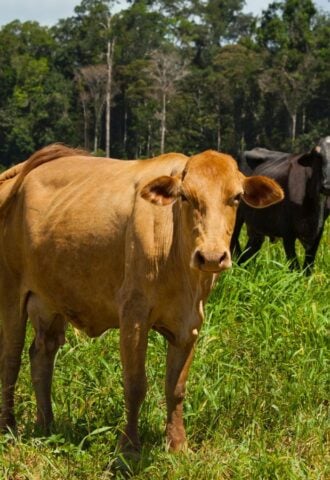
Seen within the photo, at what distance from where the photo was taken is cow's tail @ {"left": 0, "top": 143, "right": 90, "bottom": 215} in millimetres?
5105

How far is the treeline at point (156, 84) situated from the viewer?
180 ft

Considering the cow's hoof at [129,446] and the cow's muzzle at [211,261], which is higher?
the cow's muzzle at [211,261]

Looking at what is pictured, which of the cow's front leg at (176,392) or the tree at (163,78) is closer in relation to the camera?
the cow's front leg at (176,392)

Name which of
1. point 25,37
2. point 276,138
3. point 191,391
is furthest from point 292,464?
point 25,37

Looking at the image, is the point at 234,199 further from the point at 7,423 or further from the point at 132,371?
the point at 7,423

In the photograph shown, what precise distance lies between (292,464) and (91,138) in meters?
62.0

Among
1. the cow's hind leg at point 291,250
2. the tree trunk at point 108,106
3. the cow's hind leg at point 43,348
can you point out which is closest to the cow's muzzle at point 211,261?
the cow's hind leg at point 43,348

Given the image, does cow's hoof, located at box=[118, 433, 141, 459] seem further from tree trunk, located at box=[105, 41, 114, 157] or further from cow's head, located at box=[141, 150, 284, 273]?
tree trunk, located at box=[105, 41, 114, 157]

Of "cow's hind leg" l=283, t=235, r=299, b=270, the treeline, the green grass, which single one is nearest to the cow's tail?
the green grass

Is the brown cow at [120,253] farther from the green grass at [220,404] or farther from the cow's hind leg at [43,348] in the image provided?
the green grass at [220,404]

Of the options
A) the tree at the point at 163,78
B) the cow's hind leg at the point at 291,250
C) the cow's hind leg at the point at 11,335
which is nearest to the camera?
the cow's hind leg at the point at 11,335

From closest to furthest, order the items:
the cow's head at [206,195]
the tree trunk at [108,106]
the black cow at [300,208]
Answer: the cow's head at [206,195], the black cow at [300,208], the tree trunk at [108,106]

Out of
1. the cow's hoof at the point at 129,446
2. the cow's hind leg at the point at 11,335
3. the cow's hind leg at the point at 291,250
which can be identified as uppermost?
the cow's hind leg at the point at 11,335

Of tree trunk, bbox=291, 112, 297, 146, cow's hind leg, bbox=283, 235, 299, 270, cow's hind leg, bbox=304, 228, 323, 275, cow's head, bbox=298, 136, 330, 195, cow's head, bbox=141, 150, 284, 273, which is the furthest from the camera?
tree trunk, bbox=291, 112, 297, 146
